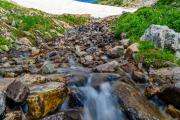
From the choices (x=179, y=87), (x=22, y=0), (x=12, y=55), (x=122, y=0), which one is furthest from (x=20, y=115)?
(x=122, y=0)

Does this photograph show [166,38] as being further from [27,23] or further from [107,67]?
[27,23]

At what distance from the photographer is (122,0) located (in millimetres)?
148500

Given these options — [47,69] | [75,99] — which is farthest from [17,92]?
[47,69]

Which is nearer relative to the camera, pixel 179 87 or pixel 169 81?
pixel 179 87

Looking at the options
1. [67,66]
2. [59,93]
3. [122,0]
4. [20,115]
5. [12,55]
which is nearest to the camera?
[20,115]

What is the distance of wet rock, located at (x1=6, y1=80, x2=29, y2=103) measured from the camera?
35.8 feet

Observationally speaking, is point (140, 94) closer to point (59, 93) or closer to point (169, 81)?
point (169, 81)

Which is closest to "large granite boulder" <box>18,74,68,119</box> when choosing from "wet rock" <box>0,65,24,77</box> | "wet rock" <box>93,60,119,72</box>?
"wet rock" <box>0,65,24,77</box>

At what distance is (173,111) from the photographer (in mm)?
11523

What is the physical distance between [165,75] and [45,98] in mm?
5308

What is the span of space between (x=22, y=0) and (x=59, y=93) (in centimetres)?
8726

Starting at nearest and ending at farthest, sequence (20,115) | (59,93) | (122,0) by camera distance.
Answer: (20,115)
(59,93)
(122,0)

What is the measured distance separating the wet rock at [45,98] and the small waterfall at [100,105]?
797mm

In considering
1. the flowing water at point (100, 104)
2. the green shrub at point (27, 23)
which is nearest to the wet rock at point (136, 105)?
the flowing water at point (100, 104)
